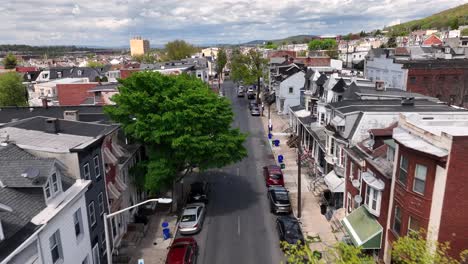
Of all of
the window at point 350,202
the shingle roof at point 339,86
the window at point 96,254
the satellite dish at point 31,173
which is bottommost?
the window at point 96,254

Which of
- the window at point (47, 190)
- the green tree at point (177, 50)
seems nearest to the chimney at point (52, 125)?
the window at point (47, 190)

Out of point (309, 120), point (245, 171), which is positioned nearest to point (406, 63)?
point (309, 120)

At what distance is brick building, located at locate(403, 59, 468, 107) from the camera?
49594mm

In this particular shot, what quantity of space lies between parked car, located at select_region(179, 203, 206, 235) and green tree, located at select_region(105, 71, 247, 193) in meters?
3.33

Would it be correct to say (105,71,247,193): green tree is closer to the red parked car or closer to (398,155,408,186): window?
the red parked car

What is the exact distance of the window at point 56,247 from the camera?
1783 centimetres

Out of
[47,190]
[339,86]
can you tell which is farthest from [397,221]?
[339,86]

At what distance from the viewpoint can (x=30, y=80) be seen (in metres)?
97.9

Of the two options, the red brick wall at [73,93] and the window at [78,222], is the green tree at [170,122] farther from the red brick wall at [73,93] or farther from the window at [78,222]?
the red brick wall at [73,93]

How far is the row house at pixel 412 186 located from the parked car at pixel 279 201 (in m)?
7.80

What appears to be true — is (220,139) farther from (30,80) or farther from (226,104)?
(30,80)

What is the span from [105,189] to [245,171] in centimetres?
2223

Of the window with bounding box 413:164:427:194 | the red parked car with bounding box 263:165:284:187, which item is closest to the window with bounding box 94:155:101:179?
the window with bounding box 413:164:427:194

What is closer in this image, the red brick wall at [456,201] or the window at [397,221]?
the red brick wall at [456,201]
